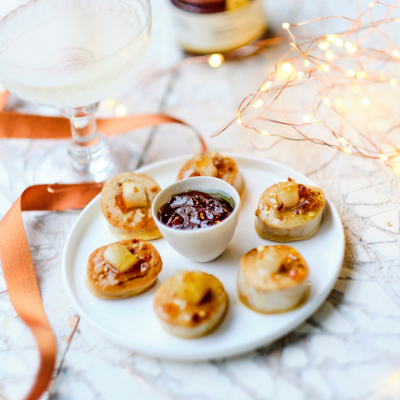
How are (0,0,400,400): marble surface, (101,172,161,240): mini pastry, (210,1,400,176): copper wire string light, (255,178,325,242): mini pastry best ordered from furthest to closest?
(210,1,400,176): copper wire string light
(101,172,161,240): mini pastry
(255,178,325,242): mini pastry
(0,0,400,400): marble surface

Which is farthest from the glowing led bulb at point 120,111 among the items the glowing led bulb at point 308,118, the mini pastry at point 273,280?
the mini pastry at point 273,280

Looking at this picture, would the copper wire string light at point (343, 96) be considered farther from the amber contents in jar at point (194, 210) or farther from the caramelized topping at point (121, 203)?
the caramelized topping at point (121, 203)

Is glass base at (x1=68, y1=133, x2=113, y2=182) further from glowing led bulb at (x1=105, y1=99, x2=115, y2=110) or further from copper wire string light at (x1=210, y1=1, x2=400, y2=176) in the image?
copper wire string light at (x1=210, y1=1, x2=400, y2=176)

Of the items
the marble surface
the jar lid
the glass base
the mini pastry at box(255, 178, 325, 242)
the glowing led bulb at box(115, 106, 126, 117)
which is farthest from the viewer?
the glowing led bulb at box(115, 106, 126, 117)

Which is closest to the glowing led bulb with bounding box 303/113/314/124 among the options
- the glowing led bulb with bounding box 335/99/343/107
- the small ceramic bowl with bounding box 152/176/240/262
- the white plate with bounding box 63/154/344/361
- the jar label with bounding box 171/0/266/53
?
the glowing led bulb with bounding box 335/99/343/107

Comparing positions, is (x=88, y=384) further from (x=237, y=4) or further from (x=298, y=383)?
(x=237, y=4)

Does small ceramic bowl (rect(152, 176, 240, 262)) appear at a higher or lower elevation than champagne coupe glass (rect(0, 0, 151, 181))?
lower

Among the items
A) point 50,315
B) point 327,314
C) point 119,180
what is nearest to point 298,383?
point 327,314

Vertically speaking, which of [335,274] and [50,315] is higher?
[335,274]
